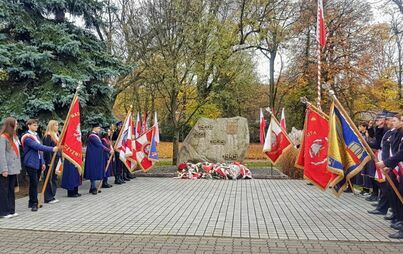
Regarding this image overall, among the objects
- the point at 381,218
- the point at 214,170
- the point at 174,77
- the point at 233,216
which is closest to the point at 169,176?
the point at 214,170

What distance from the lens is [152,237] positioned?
6.82 meters

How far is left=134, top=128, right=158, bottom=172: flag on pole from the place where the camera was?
586 inches

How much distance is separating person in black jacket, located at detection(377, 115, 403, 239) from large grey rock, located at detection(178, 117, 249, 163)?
9.09 metres

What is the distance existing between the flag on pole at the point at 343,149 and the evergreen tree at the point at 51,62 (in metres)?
7.90

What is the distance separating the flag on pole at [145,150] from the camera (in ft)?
48.8

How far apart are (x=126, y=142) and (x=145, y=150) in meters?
1.45

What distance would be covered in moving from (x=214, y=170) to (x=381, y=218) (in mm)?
7714

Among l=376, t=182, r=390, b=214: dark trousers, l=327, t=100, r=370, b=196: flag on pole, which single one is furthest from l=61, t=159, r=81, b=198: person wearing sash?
l=376, t=182, r=390, b=214: dark trousers

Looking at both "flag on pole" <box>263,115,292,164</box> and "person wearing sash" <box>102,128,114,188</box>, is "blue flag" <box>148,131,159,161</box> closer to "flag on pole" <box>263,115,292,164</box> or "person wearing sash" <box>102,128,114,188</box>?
"person wearing sash" <box>102,128,114,188</box>

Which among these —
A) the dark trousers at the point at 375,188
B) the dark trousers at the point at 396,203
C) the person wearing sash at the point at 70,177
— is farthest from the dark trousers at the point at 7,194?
the dark trousers at the point at 375,188

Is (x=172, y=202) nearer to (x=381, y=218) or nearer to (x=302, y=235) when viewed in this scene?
(x=302, y=235)

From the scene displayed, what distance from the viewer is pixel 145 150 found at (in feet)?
49.8

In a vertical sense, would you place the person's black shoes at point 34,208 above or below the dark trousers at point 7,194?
below

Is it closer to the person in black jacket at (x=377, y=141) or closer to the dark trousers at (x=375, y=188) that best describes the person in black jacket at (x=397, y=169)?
the person in black jacket at (x=377, y=141)
